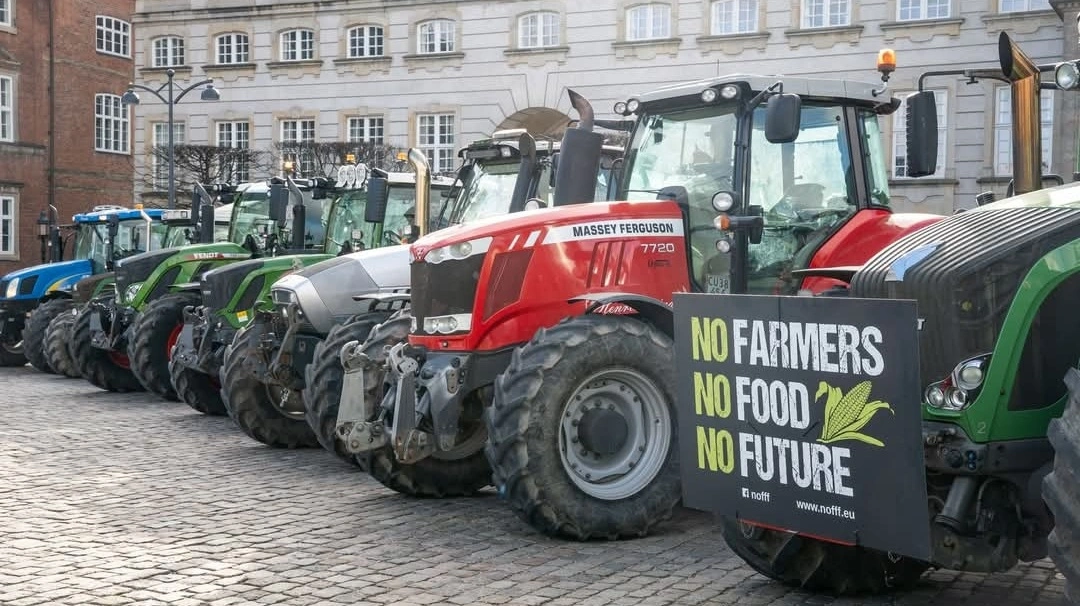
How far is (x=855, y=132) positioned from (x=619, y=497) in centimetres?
303

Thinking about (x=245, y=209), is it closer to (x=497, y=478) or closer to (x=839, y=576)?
(x=497, y=478)

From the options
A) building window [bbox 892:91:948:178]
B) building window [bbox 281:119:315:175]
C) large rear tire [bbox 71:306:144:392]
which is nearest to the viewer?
large rear tire [bbox 71:306:144:392]

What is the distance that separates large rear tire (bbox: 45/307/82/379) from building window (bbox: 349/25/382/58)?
Answer: 2406 centimetres

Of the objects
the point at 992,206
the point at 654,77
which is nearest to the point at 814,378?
the point at 992,206

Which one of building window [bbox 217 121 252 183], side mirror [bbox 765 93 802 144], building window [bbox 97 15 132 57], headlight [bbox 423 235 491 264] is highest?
building window [bbox 97 15 132 57]

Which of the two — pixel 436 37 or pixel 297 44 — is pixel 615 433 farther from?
pixel 297 44

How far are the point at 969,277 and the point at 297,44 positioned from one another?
40.9m

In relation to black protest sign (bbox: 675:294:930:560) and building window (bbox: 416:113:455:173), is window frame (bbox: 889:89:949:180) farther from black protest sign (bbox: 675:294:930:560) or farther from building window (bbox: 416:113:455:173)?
black protest sign (bbox: 675:294:930:560)

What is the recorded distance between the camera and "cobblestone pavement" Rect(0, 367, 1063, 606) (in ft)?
22.4

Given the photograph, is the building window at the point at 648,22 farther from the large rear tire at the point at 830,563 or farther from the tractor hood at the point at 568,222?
the large rear tire at the point at 830,563

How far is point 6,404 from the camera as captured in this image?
17.1 meters

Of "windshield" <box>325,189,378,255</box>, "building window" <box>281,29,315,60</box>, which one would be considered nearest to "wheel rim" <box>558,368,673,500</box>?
"windshield" <box>325,189,378,255</box>

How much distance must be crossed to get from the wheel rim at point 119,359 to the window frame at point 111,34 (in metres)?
36.1

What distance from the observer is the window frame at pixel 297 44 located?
44.1m
